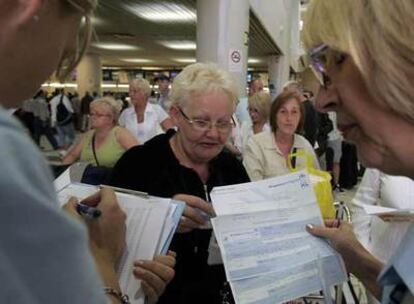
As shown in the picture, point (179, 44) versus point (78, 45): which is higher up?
point (179, 44)

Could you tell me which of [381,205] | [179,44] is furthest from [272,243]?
[179,44]

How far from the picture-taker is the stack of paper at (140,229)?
1290mm

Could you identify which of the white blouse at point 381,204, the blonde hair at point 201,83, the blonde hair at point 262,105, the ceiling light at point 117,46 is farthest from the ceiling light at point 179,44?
the blonde hair at point 201,83

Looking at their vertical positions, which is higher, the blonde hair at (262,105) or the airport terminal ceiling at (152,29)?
the airport terminal ceiling at (152,29)

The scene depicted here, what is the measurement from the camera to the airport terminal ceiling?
10.9 metres

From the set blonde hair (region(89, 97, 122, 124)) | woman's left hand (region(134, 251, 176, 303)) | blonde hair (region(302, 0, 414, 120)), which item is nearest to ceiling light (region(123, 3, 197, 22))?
blonde hair (region(89, 97, 122, 124))

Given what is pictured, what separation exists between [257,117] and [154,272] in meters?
4.24

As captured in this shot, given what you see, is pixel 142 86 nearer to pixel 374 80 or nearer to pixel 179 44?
pixel 374 80

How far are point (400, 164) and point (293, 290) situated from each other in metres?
0.60

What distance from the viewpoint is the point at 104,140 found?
16.8 ft

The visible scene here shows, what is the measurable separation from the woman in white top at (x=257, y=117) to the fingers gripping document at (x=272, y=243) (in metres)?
3.88

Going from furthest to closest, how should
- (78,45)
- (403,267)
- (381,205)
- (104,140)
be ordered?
(104,140)
(381,205)
(403,267)
(78,45)

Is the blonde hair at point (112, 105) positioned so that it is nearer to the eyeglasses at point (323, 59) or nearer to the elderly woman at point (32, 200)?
the eyeglasses at point (323, 59)

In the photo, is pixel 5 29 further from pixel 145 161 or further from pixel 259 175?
pixel 259 175
